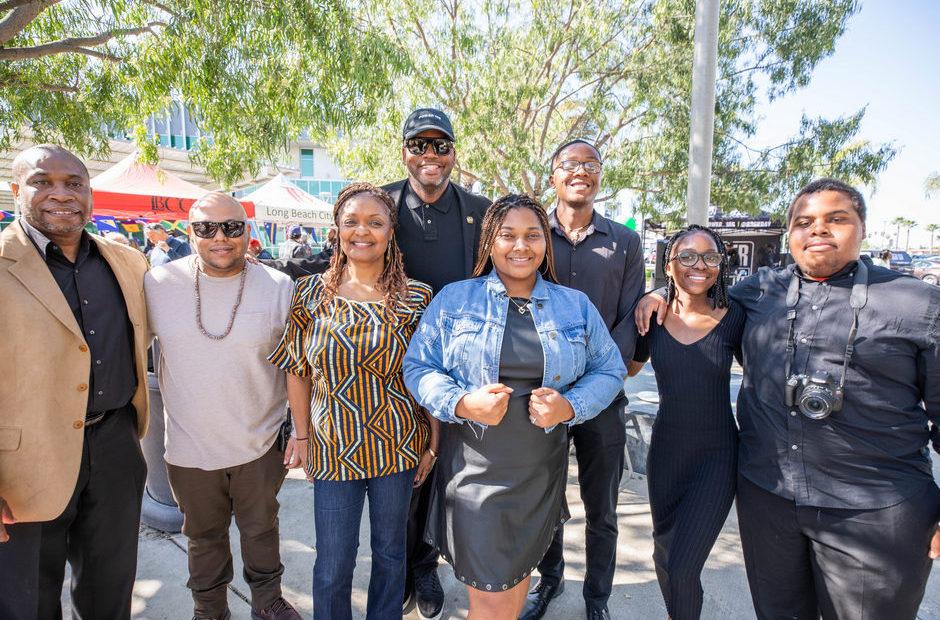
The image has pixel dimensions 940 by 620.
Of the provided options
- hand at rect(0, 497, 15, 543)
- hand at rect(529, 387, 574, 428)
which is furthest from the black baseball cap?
hand at rect(0, 497, 15, 543)

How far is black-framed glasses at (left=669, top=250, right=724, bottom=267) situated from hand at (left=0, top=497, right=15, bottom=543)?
303 cm

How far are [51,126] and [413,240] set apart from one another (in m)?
6.31

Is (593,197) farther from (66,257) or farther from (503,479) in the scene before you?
(66,257)

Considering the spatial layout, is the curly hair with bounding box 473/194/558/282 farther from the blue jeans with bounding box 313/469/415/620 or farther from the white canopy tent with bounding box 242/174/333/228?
the white canopy tent with bounding box 242/174/333/228

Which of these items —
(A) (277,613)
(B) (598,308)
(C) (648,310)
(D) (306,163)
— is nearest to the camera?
(C) (648,310)

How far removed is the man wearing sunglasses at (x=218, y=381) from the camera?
2369 mm

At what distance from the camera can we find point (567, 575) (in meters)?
3.22

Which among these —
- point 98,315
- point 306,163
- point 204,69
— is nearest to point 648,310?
point 98,315

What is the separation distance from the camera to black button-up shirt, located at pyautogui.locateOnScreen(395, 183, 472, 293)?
9.40 feet

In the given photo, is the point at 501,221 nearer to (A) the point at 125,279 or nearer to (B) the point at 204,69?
(A) the point at 125,279

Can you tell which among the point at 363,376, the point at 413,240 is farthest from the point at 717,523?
the point at 413,240

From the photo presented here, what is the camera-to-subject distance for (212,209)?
2395 mm

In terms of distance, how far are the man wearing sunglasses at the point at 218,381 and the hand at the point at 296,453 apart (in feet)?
0.17

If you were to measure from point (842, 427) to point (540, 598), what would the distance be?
184 centimetres
